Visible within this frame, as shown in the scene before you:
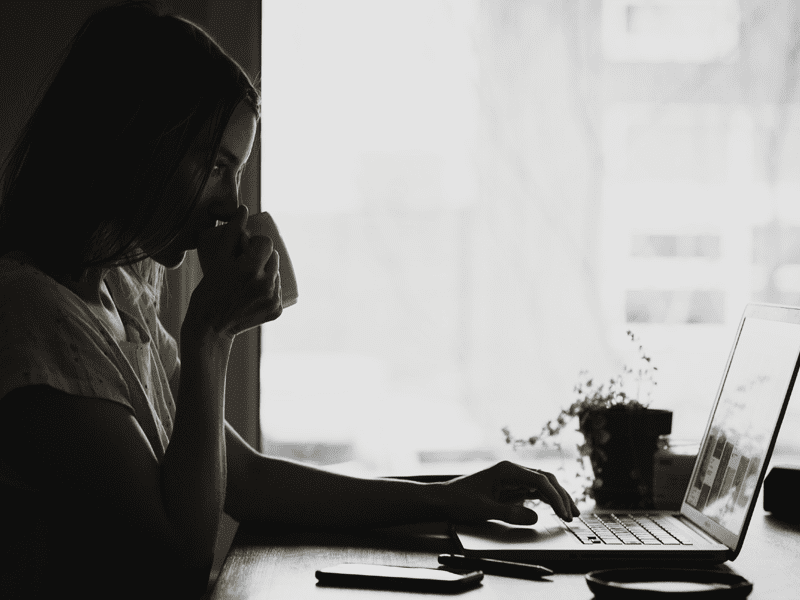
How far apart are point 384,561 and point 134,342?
464 millimetres

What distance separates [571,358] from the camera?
82.4 inches

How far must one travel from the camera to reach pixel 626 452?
1.31m

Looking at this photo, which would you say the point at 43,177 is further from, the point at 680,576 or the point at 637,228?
the point at 637,228

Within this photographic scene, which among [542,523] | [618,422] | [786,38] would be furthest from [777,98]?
[542,523]

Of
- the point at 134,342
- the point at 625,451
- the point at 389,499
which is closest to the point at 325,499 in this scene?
the point at 389,499

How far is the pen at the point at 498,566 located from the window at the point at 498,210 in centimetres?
113

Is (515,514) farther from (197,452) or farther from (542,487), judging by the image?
(197,452)

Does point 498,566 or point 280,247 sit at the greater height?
point 280,247

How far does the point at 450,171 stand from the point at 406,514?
1.06 meters

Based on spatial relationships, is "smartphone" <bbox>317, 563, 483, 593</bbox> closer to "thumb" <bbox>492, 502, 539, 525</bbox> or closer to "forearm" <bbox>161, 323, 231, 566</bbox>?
"forearm" <bbox>161, 323, 231, 566</bbox>

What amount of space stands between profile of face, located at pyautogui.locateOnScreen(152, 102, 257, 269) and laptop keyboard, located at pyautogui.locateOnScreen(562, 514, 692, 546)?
0.60m

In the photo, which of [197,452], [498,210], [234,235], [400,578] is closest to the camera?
[400,578]

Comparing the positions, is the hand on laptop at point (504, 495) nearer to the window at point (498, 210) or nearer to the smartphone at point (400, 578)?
the smartphone at point (400, 578)

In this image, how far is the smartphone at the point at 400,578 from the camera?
0.87 m
